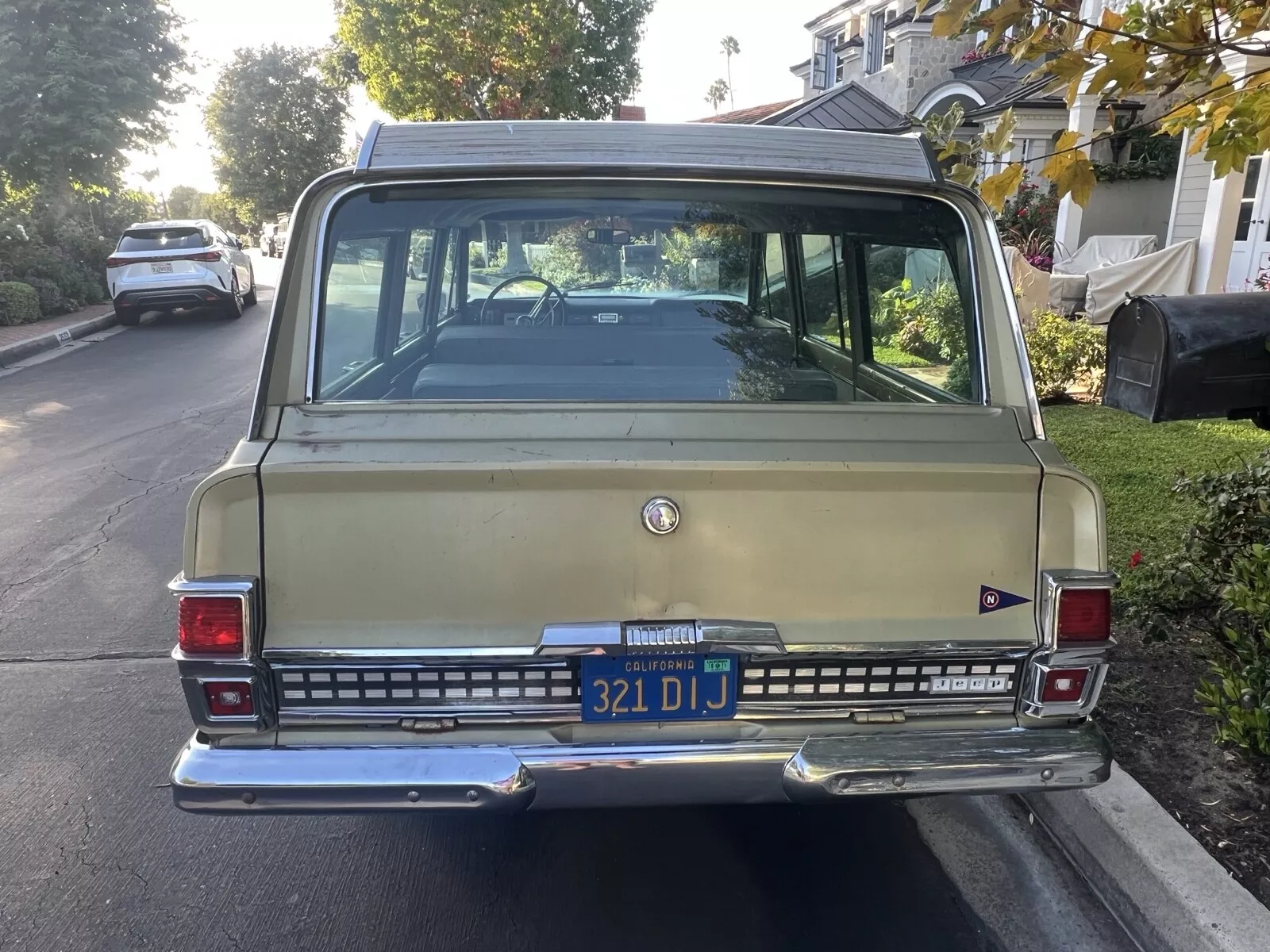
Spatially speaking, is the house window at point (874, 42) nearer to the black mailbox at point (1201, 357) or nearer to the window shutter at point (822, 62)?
the window shutter at point (822, 62)

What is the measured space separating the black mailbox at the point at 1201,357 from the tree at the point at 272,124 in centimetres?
3903

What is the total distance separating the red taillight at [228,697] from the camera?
2289mm

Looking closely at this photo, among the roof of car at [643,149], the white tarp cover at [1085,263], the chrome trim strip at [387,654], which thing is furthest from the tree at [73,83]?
the chrome trim strip at [387,654]

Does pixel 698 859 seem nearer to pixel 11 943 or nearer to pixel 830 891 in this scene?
pixel 830 891

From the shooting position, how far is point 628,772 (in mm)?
2301

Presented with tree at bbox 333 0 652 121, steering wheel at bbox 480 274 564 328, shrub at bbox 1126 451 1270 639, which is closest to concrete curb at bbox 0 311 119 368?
tree at bbox 333 0 652 121

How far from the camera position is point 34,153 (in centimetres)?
1925

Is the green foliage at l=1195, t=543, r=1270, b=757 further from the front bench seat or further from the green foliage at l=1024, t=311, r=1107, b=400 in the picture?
the green foliage at l=1024, t=311, r=1107, b=400

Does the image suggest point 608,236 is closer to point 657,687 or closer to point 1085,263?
point 657,687

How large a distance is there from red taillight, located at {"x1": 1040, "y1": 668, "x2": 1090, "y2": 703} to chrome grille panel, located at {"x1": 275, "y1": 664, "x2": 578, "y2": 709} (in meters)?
1.17

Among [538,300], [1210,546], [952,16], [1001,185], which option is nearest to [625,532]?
[538,300]

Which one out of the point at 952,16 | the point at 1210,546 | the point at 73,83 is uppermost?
the point at 73,83

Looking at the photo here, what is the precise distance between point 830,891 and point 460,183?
2.27 m

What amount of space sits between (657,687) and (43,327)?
15840 mm
